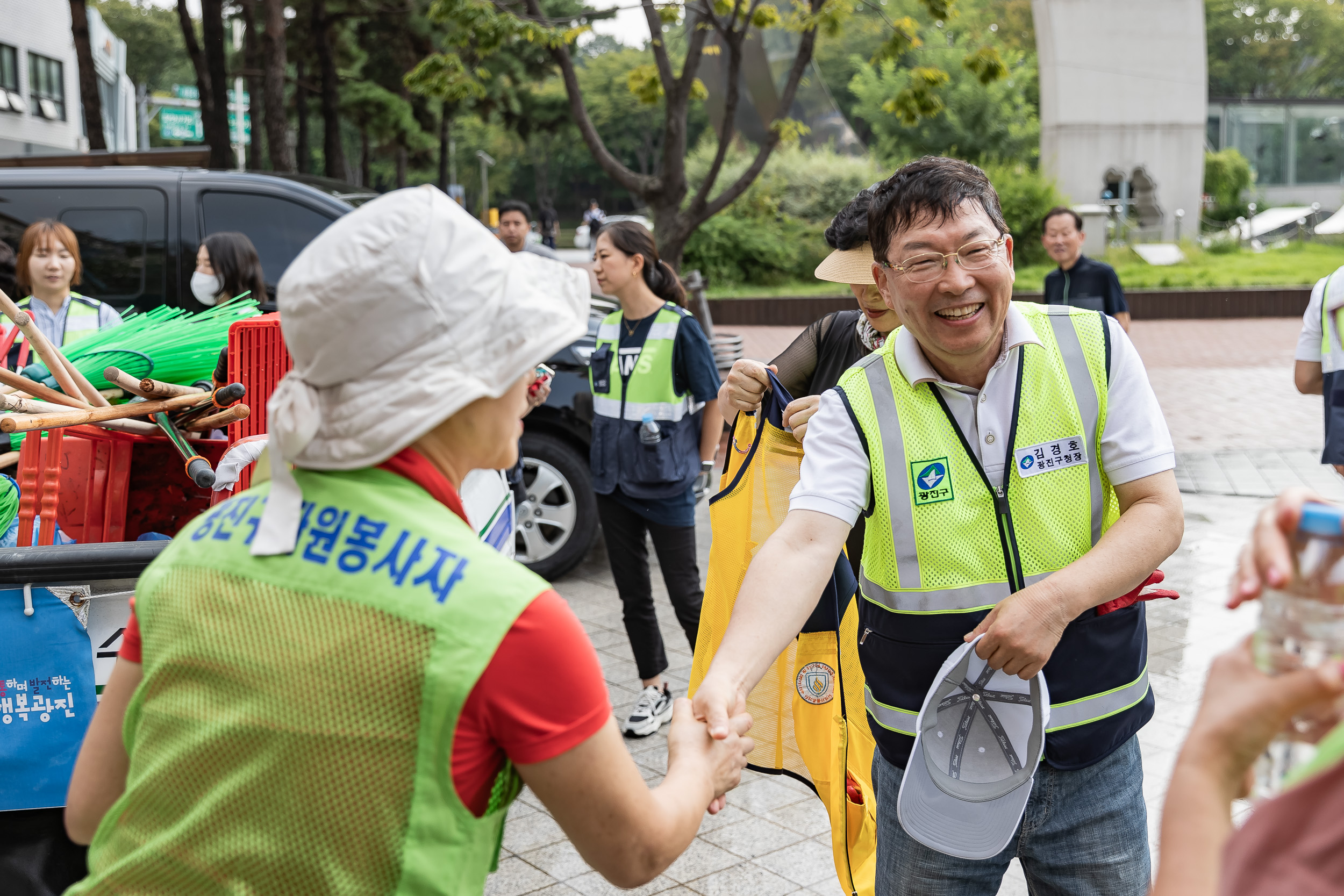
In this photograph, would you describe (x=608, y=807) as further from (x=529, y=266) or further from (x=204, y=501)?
(x=204, y=501)

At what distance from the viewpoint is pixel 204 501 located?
3887mm

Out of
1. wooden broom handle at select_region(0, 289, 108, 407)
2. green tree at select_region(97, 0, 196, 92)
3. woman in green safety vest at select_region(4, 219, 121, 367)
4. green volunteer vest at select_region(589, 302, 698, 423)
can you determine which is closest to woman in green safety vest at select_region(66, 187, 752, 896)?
wooden broom handle at select_region(0, 289, 108, 407)

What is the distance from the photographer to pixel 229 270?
6.12 metres

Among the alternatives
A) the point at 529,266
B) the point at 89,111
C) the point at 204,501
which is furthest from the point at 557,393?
the point at 89,111

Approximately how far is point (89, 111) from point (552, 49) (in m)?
10.5

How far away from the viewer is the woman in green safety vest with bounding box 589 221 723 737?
207 inches

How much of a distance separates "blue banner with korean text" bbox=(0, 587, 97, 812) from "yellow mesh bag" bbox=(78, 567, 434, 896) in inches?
56.6

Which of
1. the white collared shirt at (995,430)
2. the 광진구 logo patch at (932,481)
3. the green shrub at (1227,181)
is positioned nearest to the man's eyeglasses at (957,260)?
the white collared shirt at (995,430)

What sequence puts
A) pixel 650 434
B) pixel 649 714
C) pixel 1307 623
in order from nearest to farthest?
pixel 1307 623 → pixel 649 714 → pixel 650 434

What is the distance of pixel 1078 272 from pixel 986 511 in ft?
23.9

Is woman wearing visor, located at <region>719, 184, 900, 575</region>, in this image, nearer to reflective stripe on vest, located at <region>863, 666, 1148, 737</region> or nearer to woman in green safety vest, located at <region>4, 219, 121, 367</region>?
reflective stripe on vest, located at <region>863, 666, 1148, 737</region>

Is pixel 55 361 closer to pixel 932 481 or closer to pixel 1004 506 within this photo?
pixel 932 481

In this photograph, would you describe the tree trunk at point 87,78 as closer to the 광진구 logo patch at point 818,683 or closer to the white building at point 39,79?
the 광진구 logo patch at point 818,683

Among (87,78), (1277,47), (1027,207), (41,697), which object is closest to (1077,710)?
(41,697)
